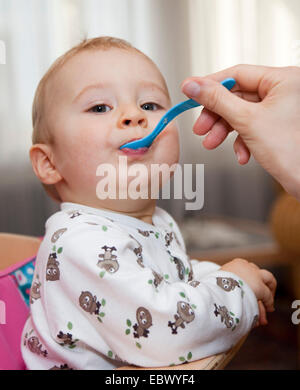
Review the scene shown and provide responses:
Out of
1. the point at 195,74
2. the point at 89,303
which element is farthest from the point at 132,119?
the point at 195,74

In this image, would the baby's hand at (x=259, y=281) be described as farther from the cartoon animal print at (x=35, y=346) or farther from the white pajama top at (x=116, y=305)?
the cartoon animal print at (x=35, y=346)

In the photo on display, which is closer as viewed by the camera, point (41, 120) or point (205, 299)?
point (205, 299)

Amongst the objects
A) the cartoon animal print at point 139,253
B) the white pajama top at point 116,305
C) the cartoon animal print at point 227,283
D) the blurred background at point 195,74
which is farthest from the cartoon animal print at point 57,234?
the blurred background at point 195,74

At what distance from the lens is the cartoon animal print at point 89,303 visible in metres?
0.60

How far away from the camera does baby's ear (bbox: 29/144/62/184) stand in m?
0.75

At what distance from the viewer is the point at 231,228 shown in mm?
1955

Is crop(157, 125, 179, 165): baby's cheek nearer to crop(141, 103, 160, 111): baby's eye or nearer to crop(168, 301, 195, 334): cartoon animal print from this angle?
crop(141, 103, 160, 111): baby's eye

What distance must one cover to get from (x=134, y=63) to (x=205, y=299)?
36cm

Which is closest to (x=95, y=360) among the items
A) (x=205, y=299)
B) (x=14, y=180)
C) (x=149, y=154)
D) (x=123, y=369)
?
(x=123, y=369)

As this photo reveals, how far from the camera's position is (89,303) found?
60 cm

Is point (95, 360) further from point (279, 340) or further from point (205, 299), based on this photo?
point (279, 340)

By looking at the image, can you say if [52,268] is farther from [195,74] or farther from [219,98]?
[195,74]

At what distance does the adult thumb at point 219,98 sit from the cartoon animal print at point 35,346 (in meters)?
0.40

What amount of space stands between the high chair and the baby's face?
0.20m
